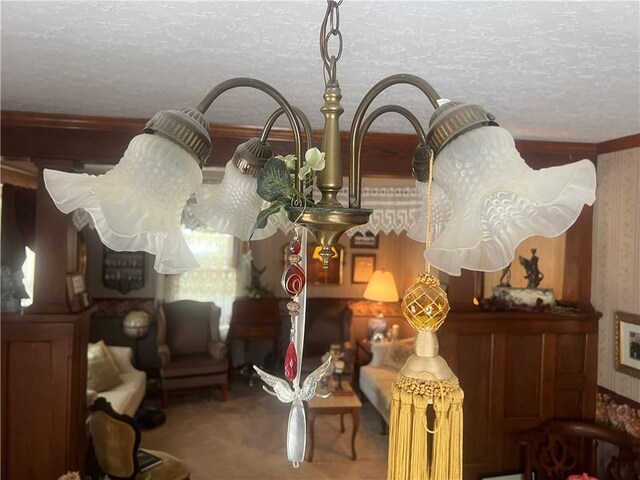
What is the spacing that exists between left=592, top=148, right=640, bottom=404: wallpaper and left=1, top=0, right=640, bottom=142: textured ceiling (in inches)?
27.7

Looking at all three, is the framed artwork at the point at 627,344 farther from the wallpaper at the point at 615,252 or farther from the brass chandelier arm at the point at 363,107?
the brass chandelier arm at the point at 363,107

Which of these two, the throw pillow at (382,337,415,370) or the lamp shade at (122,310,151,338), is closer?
the throw pillow at (382,337,415,370)

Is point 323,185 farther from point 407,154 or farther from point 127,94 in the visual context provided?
point 407,154

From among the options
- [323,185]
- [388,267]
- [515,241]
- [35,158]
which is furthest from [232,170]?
[388,267]

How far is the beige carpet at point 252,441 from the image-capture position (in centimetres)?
379

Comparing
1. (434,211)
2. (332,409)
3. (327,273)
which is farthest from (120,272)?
(434,211)

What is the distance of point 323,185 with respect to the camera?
2.70 ft

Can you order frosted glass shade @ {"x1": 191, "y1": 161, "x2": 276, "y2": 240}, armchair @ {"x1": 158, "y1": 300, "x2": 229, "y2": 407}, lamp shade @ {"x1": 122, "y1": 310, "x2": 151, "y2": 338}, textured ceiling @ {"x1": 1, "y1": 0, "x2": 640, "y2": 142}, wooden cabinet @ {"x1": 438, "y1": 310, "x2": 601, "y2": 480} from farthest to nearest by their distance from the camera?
lamp shade @ {"x1": 122, "y1": 310, "x2": 151, "y2": 338}, armchair @ {"x1": 158, "y1": 300, "x2": 229, "y2": 407}, wooden cabinet @ {"x1": 438, "y1": 310, "x2": 601, "y2": 480}, textured ceiling @ {"x1": 1, "y1": 0, "x2": 640, "y2": 142}, frosted glass shade @ {"x1": 191, "y1": 161, "x2": 276, "y2": 240}

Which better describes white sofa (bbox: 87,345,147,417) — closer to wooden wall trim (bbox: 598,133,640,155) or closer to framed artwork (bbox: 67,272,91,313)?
framed artwork (bbox: 67,272,91,313)

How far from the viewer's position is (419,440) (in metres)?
0.85

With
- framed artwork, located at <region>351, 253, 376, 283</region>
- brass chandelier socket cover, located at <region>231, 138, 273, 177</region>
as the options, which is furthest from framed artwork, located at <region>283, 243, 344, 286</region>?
brass chandelier socket cover, located at <region>231, 138, 273, 177</region>

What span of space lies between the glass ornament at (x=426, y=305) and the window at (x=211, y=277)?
520cm

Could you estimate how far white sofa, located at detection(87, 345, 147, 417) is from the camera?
13.1ft

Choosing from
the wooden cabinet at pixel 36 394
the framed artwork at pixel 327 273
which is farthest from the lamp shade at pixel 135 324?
the wooden cabinet at pixel 36 394
